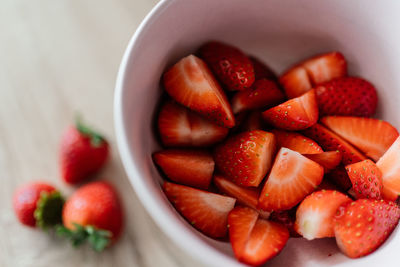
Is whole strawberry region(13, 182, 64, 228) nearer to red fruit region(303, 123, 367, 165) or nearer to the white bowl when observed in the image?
the white bowl

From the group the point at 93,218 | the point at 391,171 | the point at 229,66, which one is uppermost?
the point at 229,66

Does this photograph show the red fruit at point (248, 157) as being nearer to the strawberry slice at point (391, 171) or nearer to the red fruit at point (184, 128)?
the red fruit at point (184, 128)

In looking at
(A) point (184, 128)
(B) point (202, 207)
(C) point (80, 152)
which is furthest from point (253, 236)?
(C) point (80, 152)

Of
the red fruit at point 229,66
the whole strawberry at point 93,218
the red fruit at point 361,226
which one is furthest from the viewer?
the whole strawberry at point 93,218

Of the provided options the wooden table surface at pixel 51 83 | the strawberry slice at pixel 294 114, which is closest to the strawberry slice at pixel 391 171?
the strawberry slice at pixel 294 114

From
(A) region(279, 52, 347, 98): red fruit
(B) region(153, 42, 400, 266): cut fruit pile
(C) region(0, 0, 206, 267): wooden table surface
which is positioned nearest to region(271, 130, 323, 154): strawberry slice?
(B) region(153, 42, 400, 266): cut fruit pile

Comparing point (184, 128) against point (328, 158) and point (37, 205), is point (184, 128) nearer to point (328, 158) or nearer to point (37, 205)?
point (328, 158)

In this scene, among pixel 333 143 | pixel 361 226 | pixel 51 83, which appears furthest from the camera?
pixel 51 83

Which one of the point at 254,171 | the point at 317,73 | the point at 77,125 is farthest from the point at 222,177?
the point at 77,125

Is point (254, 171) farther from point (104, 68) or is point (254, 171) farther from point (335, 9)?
point (104, 68)
